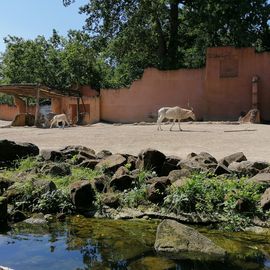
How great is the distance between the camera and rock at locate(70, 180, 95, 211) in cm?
782

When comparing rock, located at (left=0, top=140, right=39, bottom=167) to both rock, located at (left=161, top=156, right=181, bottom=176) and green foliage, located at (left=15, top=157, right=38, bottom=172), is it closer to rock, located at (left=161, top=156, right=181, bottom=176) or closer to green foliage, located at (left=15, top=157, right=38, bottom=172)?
green foliage, located at (left=15, top=157, right=38, bottom=172)

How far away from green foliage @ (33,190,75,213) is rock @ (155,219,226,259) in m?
2.42

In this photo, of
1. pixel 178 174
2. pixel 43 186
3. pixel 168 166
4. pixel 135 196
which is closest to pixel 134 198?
pixel 135 196

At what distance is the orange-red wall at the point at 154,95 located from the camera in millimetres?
28527

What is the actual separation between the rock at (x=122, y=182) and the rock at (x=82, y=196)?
26.4 inches

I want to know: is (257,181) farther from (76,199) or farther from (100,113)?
(100,113)

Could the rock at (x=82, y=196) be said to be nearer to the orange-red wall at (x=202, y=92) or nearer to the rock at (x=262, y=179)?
the rock at (x=262, y=179)

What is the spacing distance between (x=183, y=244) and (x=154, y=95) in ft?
80.3

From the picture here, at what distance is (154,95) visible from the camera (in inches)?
1171

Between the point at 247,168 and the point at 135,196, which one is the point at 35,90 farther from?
the point at 135,196

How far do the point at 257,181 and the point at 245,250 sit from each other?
2.20 meters

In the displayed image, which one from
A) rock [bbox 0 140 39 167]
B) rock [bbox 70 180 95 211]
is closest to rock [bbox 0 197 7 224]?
rock [bbox 70 180 95 211]

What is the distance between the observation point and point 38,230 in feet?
22.5

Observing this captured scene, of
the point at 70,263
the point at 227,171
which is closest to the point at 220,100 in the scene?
the point at 227,171
